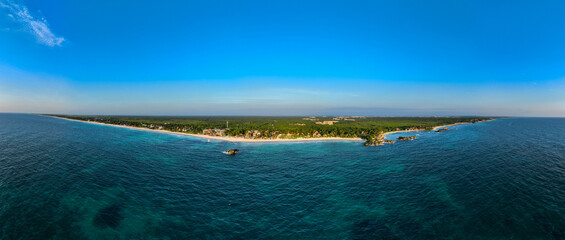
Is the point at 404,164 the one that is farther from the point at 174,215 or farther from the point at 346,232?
the point at 174,215

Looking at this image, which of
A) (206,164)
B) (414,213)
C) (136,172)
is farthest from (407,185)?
(136,172)

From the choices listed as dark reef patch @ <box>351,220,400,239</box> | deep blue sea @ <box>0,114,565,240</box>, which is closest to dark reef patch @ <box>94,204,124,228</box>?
deep blue sea @ <box>0,114,565,240</box>

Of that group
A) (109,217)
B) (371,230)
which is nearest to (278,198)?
(371,230)

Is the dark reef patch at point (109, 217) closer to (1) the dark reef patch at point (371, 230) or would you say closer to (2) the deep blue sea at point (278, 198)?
(2) the deep blue sea at point (278, 198)

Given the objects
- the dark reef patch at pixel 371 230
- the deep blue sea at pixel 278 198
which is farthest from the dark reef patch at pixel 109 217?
the dark reef patch at pixel 371 230

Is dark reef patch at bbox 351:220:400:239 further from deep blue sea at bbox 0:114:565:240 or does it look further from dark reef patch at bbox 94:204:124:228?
dark reef patch at bbox 94:204:124:228

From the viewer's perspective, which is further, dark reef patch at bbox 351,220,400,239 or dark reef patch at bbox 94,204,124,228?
dark reef patch at bbox 94,204,124,228
